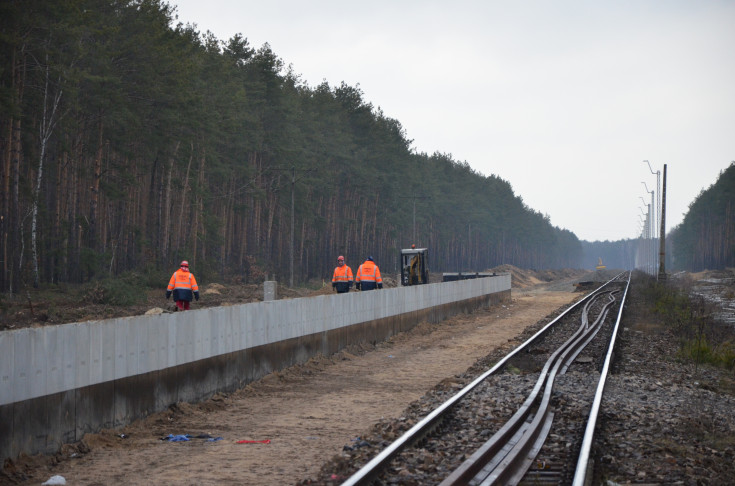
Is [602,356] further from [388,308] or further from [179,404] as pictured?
[179,404]

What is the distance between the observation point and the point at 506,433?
30.5ft

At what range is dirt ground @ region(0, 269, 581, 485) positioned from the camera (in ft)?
27.1

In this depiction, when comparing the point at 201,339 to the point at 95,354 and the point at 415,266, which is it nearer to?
the point at 95,354

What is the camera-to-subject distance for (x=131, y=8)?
41.8m

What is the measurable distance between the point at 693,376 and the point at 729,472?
8352 millimetres

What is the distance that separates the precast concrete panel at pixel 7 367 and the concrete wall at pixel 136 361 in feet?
0.03

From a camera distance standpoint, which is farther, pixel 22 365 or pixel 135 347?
pixel 135 347

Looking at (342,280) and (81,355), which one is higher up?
(342,280)

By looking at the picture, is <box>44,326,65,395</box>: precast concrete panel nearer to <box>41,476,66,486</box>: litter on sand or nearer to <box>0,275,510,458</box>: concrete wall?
<box>0,275,510,458</box>: concrete wall

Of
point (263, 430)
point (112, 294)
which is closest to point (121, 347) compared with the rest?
point (263, 430)

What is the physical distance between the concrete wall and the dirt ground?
22cm

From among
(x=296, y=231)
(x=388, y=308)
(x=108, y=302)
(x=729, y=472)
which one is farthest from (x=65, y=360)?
(x=296, y=231)

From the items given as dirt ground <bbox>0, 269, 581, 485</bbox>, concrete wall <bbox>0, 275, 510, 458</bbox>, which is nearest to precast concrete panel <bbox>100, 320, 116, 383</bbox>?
concrete wall <bbox>0, 275, 510, 458</bbox>

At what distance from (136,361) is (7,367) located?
254 centimetres
